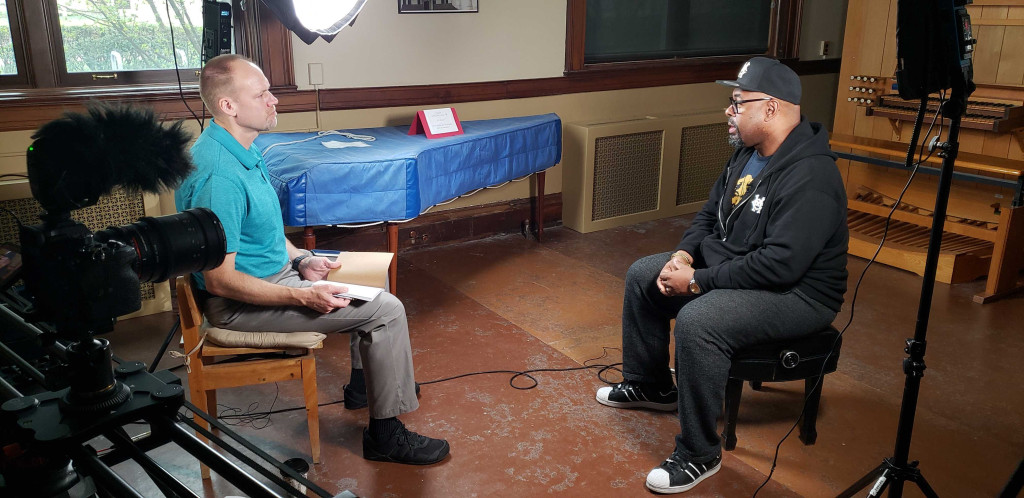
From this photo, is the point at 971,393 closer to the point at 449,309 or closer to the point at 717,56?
the point at 449,309

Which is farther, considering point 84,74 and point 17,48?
point 84,74

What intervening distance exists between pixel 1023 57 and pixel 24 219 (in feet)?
14.9

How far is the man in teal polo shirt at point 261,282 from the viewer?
2182 millimetres

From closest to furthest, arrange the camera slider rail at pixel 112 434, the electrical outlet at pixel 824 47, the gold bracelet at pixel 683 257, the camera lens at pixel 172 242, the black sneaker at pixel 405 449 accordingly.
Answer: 1. the camera slider rail at pixel 112 434
2. the camera lens at pixel 172 242
3. the black sneaker at pixel 405 449
4. the gold bracelet at pixel 683 257
5. the electrical outlet at pixel 824 47

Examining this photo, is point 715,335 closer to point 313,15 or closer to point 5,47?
point 313,15

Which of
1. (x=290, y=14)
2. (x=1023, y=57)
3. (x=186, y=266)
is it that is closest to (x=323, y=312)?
(x=186, y=266)

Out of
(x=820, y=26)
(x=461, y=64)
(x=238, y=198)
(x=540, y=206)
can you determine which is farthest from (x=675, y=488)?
(x=820, y=26)

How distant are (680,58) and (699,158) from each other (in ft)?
2.17

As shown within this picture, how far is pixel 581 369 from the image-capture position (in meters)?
3.02

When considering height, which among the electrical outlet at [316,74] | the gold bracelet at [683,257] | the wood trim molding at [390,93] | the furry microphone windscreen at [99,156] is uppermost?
the furry microphone windscreen at [99,156]

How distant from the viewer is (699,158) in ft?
17.0

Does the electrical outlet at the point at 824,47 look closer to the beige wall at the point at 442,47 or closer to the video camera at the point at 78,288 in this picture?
the beige wall at the point at 442,47

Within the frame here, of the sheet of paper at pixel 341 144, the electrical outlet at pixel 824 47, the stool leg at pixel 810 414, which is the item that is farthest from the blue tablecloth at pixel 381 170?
the electrical outlet at pixel 824 47

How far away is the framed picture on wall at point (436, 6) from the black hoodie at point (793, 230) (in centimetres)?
222
